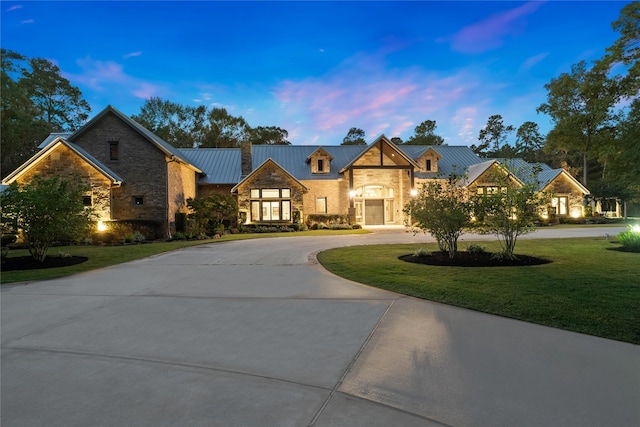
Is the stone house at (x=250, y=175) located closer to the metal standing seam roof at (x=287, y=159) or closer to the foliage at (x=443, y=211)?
the metal standing seam roof at (x=287, y=159)

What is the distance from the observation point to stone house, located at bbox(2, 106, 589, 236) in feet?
68.6

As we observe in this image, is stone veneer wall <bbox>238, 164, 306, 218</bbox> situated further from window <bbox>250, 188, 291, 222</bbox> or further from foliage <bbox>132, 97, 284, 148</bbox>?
foliage <bbox>132, 97, 284, 148</bbox>

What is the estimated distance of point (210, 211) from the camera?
75.0ft

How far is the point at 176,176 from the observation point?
23812 millimetres

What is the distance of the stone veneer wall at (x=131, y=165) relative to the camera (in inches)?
865

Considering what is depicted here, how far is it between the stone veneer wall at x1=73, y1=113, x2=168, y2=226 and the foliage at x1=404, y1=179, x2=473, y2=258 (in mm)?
16964

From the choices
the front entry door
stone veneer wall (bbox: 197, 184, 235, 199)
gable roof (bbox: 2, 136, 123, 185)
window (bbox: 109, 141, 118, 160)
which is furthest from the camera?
the front entry door

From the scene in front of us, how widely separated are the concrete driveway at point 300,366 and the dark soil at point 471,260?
12.8ft

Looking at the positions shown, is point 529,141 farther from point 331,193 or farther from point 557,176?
point 331,193

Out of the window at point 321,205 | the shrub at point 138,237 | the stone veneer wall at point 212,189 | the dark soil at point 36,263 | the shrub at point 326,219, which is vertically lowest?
the dark soil at point 36,263

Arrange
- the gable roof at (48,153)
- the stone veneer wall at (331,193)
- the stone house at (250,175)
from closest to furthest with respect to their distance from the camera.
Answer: the gable roof at (48,153) → the stone house at (250,175) → the stone veneer wall at (331,193)

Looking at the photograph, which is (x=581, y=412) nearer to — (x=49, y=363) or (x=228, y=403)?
(x=228, y=403)

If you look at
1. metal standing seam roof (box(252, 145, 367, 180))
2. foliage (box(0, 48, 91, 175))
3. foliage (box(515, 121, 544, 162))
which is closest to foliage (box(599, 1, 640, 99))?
metal standing seam roof (box(252, 145, 367, 180))

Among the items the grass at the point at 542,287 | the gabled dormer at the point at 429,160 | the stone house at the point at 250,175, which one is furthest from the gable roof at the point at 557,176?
the grass at the point at 542,287
